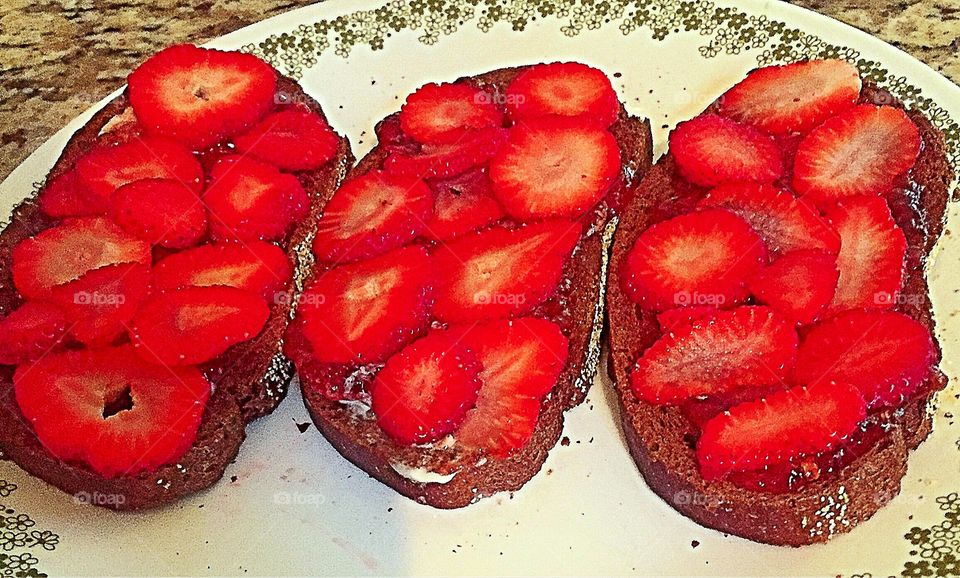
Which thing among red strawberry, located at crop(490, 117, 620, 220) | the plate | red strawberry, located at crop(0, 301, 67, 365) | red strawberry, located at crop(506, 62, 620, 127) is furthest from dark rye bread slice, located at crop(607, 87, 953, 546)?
red strawberry, located at crop(0, 301, 67, 365)

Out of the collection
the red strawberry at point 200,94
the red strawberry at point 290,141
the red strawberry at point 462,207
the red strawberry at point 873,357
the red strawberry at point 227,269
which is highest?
the red strawberry at point 200,94

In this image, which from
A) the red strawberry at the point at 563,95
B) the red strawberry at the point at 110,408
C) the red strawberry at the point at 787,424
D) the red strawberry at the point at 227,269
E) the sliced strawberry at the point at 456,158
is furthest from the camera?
the red strawberry at the point at 563,95

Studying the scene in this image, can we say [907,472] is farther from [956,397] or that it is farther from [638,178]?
[638,178]

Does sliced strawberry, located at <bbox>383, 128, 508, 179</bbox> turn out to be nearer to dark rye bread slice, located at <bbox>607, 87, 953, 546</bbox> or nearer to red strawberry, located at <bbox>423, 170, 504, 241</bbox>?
red strawberry, located at <bbox>423, 170, 504, 241</bbox>

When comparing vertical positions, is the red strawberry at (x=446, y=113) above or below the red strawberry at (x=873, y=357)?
above

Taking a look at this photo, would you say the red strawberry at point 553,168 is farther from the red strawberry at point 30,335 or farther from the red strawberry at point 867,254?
the red strawberry at point 30,335

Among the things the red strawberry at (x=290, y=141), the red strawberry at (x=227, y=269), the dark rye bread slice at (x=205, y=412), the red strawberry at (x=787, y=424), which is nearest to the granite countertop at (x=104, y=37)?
the dark rye bread slice at (x=205, y=412)

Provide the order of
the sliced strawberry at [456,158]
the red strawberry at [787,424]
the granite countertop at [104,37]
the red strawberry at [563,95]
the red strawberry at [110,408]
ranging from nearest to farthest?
the red strawberry at [787,424]
the red strawberry at [110,408]
the sliced strawberry at [456,158]
the red strawberry at [563,95]
the granite countertop at [104,37]

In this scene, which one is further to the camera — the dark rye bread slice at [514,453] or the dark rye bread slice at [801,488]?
the dark rye bread slice at [514,453]
